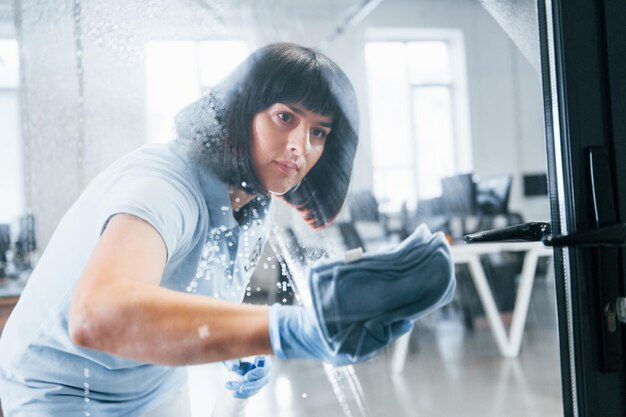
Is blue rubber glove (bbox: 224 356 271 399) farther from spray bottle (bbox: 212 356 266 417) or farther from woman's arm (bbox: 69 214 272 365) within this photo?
woman's arm (bbox: 69 214 272 365)

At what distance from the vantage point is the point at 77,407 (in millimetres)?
680

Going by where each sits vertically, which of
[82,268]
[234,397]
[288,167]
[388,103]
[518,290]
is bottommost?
[234,397]

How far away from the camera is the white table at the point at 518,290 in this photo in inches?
35.7

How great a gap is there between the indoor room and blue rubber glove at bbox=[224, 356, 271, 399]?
2 cm

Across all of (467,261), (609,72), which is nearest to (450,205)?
(467,261)

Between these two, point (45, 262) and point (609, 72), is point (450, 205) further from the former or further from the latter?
point (45, 262)

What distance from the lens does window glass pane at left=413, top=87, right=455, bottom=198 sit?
2.83 feet

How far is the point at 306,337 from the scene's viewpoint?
2.03ft

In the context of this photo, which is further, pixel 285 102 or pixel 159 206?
pixel 285 102

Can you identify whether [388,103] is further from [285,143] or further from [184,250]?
[184,250]

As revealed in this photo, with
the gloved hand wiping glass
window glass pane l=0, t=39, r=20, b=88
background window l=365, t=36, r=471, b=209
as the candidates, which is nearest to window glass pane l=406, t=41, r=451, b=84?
background window l=365, t=36, r=471, b=209

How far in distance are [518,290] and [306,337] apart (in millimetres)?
501

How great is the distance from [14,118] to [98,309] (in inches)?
12.3

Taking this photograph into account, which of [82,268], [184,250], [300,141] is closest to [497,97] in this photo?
[300,141]
